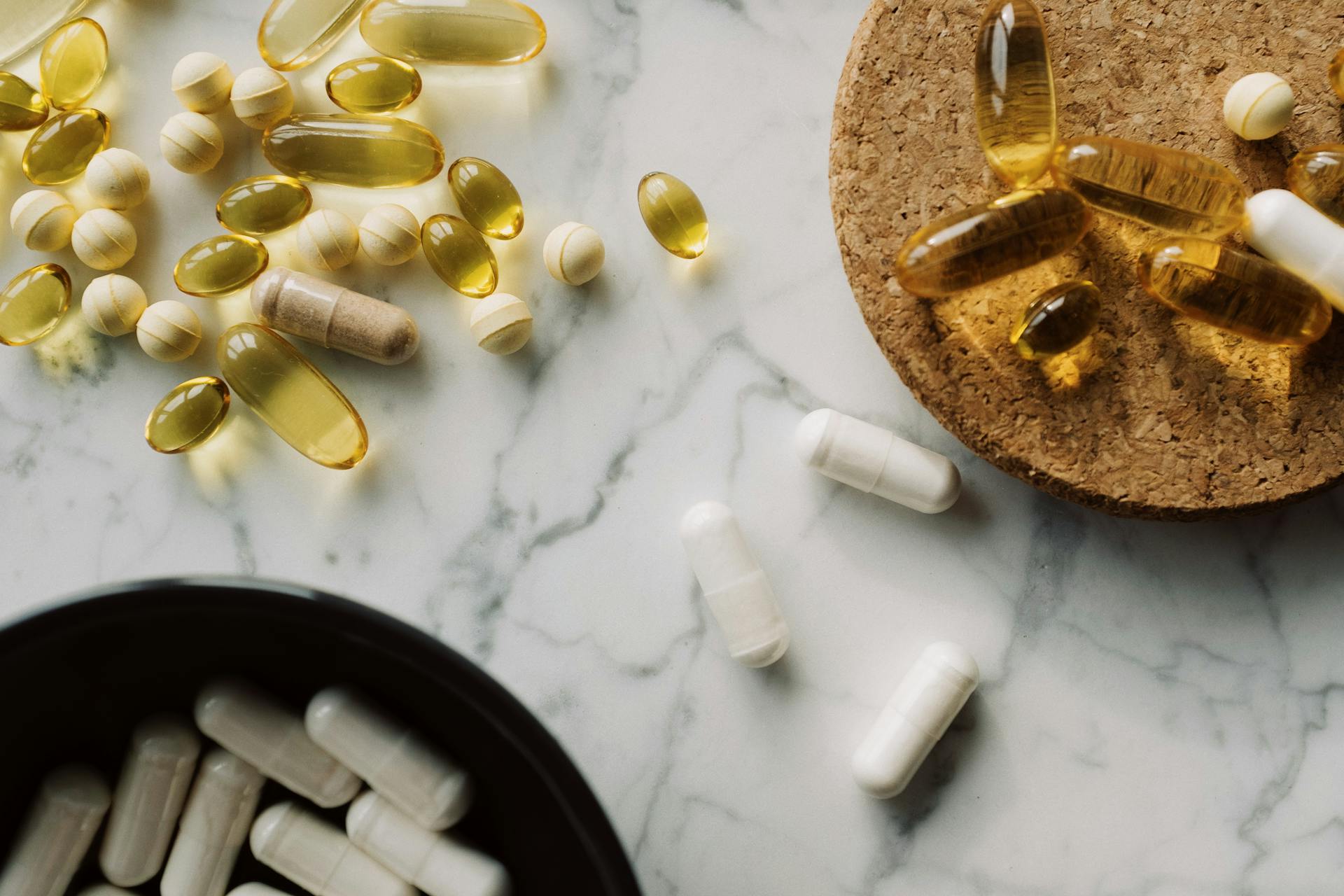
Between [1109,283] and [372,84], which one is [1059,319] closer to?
[1109,283]

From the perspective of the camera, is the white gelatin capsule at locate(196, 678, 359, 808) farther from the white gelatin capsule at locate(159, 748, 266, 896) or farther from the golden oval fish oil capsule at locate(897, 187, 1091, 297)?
the golden oval fish oil capsule at locate(897, 187, 1091, 297)

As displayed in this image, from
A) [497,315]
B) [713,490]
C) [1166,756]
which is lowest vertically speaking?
[1166,756]

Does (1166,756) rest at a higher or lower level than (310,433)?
lower

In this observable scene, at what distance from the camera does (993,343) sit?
0.73 m

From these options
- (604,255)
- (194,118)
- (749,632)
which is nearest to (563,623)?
(749,632)

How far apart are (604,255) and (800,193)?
170 mm

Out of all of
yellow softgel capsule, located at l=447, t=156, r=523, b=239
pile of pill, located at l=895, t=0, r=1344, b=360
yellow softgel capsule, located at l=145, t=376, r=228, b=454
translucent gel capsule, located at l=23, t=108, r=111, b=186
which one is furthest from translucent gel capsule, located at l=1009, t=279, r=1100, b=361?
translucent gel capsule, located at l=23, t=108, r=111, b=186

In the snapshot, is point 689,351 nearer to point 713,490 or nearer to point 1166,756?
point 713,490

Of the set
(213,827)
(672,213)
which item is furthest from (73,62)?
(213,827)

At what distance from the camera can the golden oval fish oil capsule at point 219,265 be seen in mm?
789

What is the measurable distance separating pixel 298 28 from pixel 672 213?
0.34 m

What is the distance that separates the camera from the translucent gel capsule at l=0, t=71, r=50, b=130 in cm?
80

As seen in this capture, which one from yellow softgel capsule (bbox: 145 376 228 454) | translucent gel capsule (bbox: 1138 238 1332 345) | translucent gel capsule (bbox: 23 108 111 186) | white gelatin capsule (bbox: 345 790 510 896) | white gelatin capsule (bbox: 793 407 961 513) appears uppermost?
translucent gel capsule (bbox: 1138 238 1332 345)

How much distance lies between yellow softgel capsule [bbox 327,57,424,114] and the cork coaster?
1.14 ft
